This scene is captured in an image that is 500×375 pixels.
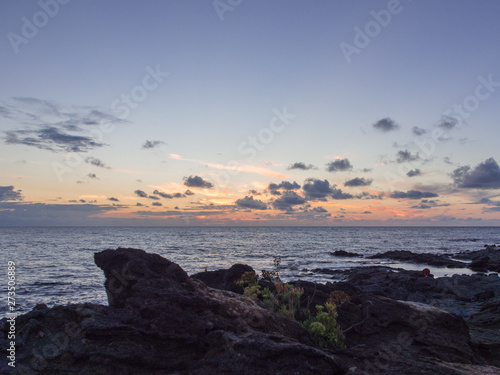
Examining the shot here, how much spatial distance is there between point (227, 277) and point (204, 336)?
5.74m

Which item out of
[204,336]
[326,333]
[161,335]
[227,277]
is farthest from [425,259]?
[161,335]

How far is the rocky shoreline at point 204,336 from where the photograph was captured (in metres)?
5.00

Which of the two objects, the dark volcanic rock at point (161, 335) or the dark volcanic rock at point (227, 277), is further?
the dark volcanic rock at point (227, 277)

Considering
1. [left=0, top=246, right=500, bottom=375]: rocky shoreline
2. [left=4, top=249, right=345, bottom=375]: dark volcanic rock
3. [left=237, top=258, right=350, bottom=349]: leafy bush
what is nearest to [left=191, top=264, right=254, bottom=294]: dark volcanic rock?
[left=237, top=258, right=350, bottom=349]: leafy bush

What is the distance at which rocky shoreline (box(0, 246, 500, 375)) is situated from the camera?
5.00 m

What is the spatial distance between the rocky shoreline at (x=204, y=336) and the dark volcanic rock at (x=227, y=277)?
3513mm

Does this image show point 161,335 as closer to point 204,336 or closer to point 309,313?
point 204,336

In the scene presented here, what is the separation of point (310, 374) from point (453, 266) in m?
46.7

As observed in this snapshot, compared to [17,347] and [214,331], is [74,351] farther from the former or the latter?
[214,331]

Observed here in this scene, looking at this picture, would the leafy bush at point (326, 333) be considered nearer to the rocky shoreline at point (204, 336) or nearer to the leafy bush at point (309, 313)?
the leafy bush at point (309, 313)

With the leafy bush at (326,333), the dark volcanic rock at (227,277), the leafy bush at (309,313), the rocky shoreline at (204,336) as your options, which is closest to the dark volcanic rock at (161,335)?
the rocky shoreline at (204,336)

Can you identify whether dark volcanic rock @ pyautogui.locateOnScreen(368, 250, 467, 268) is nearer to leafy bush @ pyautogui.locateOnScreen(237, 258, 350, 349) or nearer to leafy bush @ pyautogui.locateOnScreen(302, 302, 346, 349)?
leafy bush @ pyautogui.locateOnScreen(237, 258, 350, 349)

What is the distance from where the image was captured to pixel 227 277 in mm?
11625

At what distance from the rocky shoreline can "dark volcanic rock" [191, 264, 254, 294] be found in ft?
11.5
